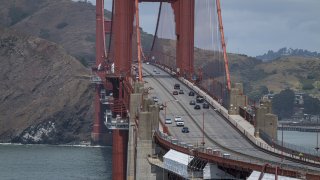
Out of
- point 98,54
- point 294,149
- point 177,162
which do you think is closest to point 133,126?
point 177,162

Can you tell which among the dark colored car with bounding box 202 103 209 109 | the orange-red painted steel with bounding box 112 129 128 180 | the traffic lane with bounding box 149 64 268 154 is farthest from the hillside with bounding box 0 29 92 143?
the dark colored car with bounding box 202 103 209 109

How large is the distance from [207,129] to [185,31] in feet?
115

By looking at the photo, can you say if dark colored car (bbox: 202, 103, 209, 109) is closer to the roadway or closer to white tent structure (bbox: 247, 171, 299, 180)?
the roadway

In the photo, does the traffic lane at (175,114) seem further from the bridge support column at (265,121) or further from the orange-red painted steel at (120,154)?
the orange-red painted steel at (120,154)

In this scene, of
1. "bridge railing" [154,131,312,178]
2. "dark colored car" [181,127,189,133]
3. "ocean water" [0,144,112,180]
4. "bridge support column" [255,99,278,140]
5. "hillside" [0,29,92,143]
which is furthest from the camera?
"hillside" [0,29,92,143]

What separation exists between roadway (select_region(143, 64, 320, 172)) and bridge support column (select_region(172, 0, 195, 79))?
8.97 feet

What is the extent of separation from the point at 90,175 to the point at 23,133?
65.6 metres

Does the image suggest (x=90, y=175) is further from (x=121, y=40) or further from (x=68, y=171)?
(x=121, y=40)

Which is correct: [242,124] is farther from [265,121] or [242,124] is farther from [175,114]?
[175,114]

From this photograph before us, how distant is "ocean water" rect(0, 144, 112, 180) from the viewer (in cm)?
11206

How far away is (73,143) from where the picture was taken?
555ft

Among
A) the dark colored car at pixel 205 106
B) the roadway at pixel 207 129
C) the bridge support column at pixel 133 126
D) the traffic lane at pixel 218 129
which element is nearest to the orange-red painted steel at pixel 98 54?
the roadway at pixel 207 129

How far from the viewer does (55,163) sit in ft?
415

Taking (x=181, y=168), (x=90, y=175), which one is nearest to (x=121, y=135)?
(x=90, y=175)
